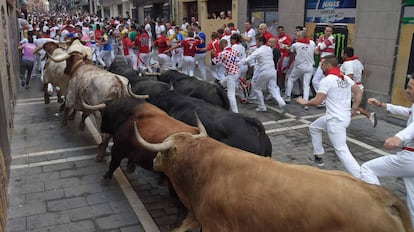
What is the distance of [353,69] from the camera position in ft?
29.9

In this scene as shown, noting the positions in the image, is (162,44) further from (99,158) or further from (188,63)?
(99,158)

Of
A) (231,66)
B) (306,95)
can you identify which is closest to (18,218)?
(231,66)

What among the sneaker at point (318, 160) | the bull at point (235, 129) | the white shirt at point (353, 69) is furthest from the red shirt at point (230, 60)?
the bull at point (235, 129)

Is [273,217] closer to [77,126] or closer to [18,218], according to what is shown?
[18,218]

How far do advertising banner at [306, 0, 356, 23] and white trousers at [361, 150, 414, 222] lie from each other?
715 cm

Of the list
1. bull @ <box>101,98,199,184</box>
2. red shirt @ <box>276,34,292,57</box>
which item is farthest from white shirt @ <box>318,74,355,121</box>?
red shirt @ <box>276,34,292,57</box>

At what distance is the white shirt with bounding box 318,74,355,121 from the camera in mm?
5914

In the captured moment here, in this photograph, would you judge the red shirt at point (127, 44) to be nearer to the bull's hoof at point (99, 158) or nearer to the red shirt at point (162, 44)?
the red shirt at point (162, 44)

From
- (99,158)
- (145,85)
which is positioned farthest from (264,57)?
(99,158)

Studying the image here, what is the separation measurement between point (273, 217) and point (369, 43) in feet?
27.1

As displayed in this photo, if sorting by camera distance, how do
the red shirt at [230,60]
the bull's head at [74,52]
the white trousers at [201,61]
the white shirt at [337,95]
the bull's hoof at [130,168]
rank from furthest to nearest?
the white trousers at [201,61] → the red shirt at [230,60] → the bull's head at [74,52] → the bull's hoof at [130,168] → the white shirt at [337,95]

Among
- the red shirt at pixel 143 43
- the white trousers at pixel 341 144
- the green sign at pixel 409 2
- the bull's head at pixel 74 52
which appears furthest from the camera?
the red shirt at pixel 143 43

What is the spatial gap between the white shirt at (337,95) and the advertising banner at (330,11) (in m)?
5.74

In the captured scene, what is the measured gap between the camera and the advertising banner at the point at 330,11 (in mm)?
11041
